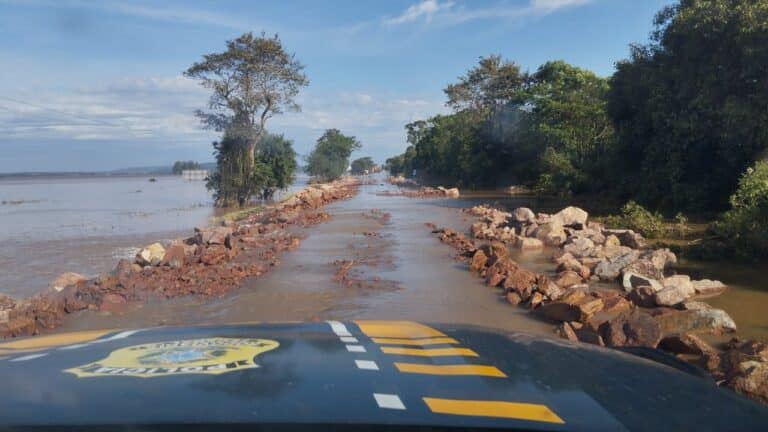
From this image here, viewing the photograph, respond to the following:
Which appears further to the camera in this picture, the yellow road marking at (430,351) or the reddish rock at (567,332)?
the reddish rock at (567,332)

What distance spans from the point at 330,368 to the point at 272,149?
39.6 meters

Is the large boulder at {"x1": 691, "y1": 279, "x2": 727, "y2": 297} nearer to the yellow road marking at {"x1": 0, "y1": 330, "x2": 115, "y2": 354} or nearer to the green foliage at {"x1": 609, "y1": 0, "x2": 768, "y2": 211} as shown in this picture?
the green foliage at {"x1": 609, "y1": 0, "x2": 768, "y2": 211}

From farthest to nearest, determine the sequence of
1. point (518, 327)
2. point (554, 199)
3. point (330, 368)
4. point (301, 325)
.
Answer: point (554, 199), point (518, 327), point (301, 325), point (330, 368)

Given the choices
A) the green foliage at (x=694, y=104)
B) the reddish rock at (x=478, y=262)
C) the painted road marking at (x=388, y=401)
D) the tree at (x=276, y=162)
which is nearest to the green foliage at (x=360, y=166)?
the tree at (x=276, y=162)

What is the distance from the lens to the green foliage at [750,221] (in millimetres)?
11977

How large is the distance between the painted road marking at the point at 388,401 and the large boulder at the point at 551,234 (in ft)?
47.7

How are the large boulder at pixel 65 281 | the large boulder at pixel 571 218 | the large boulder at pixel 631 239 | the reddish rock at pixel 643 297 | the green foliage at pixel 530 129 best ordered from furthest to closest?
the green foliage at pixel 530 129
the large boulder at pixel 571 218
the large boulder at pixel 631 239
the large boulder at pixel 65 281
the reddish rock at pixel 643 297

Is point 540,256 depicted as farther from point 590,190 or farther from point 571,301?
point 590,190

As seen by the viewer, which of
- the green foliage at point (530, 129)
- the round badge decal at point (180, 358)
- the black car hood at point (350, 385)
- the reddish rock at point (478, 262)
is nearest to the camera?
the black car hood at point (350, 385)

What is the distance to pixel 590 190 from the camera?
31250 mm

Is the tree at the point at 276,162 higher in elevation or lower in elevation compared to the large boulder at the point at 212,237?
higher

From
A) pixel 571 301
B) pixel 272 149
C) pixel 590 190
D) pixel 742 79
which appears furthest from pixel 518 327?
pixel 272 149

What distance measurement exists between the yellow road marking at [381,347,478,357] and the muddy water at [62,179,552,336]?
5.40m

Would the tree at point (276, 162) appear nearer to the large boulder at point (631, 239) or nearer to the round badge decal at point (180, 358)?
the large boulder at point (631, 239)
